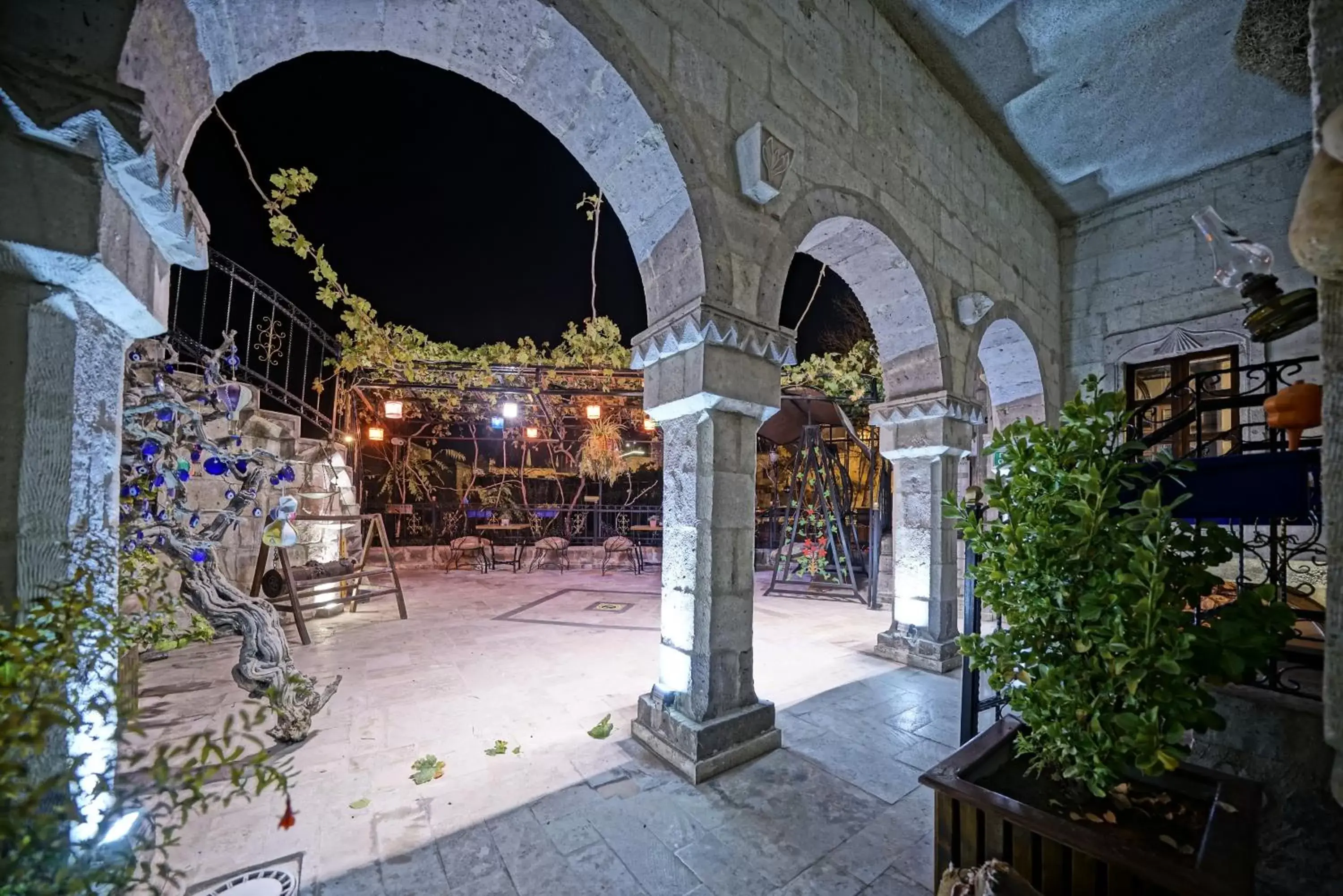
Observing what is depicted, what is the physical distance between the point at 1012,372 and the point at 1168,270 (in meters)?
1.96

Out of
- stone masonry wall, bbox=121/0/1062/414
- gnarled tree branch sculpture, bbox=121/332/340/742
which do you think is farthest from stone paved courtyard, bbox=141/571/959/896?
stone masonry wall, bbox=121/0/1062/414

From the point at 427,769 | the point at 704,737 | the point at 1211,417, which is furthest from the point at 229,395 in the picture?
the point at 1211,417

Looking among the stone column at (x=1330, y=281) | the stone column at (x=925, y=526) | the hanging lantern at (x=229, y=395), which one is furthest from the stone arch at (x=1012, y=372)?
the hanging lantern at (x=229, y=395)

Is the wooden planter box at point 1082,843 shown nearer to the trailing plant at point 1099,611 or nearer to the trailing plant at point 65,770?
the trailing plant at point 1099,611

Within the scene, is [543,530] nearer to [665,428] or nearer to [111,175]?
[665,428]

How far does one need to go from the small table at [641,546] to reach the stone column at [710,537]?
6392mm

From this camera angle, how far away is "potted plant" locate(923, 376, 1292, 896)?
4.05ft

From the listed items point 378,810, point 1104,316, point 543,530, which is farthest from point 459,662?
point 1104,316

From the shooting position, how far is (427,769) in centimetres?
242

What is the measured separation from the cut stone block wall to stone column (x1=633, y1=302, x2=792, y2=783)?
4.99 m

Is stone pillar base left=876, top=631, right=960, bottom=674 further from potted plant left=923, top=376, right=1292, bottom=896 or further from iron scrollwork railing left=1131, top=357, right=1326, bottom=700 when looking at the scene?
potted plant left=923, top=376, right=1292, bottom=896

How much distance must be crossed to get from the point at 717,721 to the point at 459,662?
2444 millimetres

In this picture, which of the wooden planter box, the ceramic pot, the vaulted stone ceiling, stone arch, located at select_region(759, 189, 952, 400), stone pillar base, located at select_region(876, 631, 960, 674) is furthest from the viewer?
stone pillar base, located at select_region(876, 631, 960, 674)

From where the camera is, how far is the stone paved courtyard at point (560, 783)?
182 centimetres
